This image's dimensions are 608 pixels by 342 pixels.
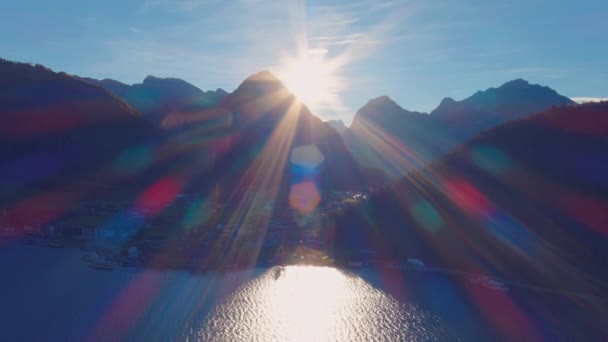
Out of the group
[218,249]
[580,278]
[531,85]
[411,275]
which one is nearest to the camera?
[580,278]

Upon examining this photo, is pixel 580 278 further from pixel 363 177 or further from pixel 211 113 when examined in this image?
pixel 211 113

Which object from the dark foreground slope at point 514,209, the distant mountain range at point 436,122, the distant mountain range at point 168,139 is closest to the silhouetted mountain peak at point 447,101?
the distant mountain range at point 436,122

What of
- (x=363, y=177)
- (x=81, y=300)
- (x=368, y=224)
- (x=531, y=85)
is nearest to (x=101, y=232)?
(x=81, y=300)

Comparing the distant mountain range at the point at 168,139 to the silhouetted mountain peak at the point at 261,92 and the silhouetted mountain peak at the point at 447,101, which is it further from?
the silhouetted mountain peak at the point at 447,101

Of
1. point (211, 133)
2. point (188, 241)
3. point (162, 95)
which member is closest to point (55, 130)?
point (211, 133)

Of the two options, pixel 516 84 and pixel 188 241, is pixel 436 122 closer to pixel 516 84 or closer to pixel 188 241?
pixel 516 84

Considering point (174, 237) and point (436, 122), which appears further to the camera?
point (436, 122)
